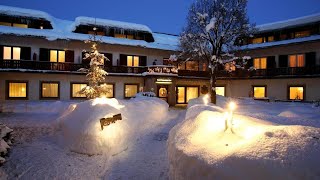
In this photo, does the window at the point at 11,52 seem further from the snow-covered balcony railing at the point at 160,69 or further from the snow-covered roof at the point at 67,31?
the snow-covered balcony railing at the point at 160,69

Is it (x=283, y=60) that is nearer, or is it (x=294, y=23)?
(x=294, y=23)

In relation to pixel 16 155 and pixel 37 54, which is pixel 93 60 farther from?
pixel 16 155

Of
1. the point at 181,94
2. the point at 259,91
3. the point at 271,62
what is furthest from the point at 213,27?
the point at 259,91

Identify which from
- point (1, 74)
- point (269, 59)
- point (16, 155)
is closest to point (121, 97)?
point (1, 74)

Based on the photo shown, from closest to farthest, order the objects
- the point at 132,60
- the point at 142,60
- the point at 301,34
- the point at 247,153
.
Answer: the point at 247,153, the point at 301,34, the point at 132,60, the point at 142,60

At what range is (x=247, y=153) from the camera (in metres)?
4.30

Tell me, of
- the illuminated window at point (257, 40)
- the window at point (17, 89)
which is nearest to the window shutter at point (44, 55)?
the window at point (17, 89)

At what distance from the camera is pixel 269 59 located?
32.2m

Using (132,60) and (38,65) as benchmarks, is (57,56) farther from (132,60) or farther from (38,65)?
(132,60)

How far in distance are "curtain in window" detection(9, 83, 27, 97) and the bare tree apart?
15.5m

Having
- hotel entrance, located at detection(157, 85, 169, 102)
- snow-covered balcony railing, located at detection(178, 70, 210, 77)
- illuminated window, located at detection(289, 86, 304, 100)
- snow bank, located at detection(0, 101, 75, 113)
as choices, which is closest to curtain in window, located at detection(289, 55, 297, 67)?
illuminated window, located at detection(289, 86, 304, 100)

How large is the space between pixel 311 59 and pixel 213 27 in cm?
1226

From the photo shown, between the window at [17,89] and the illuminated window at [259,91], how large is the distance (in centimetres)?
2474

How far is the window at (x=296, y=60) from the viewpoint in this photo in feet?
97.9
